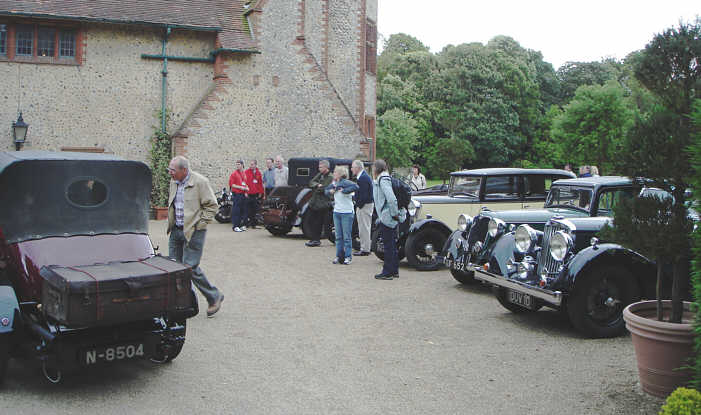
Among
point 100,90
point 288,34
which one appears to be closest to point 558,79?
point 288,34

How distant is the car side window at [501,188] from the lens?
12281 millimetres

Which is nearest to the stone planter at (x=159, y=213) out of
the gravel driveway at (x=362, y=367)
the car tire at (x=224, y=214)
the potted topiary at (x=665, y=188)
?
the car tire at (x=224, y=214)

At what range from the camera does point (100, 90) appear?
21750mm

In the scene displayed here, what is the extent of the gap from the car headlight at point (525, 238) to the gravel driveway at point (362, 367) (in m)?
0.88

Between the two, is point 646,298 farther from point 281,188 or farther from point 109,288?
point 281,188

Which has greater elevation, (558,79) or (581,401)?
(558,79)

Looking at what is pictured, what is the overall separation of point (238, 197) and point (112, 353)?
12.9 m

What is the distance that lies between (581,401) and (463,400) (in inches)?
35.9

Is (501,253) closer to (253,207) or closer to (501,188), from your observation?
(501,188)

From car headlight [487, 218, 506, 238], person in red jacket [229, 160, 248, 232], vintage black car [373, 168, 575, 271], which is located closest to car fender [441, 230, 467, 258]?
car headlight [487, 218, 506, 238]

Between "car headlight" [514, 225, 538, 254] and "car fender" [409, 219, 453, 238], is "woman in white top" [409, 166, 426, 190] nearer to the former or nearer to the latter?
"car fender" [409, 219, 453, 238]

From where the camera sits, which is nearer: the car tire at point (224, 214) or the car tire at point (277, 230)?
the car tire at point (277, 230)

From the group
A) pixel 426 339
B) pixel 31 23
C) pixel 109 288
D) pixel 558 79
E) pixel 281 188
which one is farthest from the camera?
pixel 558 79

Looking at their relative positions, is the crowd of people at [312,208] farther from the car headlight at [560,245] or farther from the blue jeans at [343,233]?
the car headlight at [560,245]
